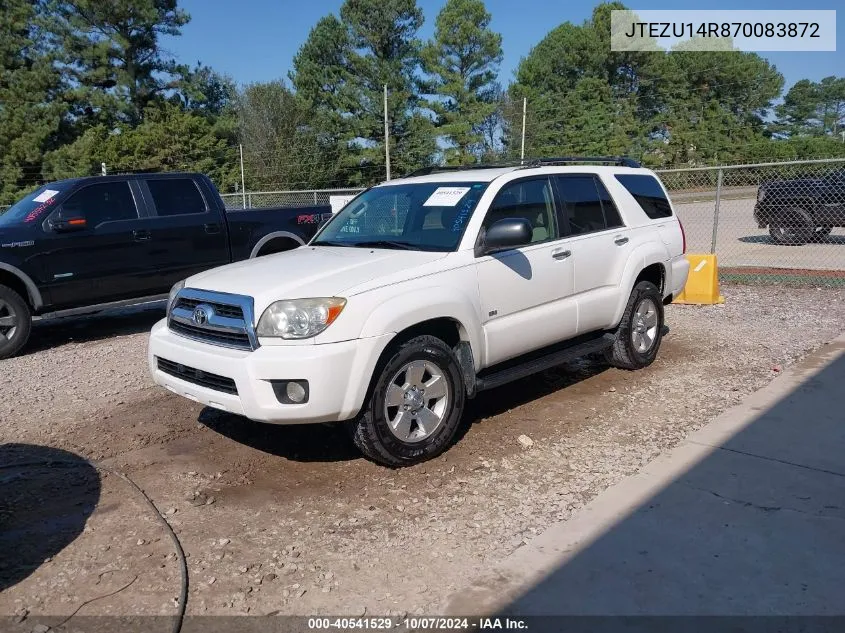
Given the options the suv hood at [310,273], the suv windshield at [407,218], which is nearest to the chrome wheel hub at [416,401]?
the suv hood at [310,273]

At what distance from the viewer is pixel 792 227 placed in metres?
15.7

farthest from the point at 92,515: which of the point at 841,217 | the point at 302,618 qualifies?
the point at 841,217

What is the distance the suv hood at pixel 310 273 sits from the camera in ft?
13.3

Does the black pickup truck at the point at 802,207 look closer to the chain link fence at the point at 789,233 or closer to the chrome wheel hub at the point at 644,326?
the chain link fence at the point at 789,233

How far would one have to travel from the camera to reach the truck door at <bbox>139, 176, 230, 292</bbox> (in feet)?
27.2

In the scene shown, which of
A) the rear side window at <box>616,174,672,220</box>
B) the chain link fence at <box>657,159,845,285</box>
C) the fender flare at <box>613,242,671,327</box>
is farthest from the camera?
the chain link fence at <box>657,159,845,285</box>

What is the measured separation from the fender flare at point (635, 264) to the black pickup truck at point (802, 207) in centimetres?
1082

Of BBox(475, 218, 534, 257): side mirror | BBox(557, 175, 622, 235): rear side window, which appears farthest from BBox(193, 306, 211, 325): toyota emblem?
BBox(557, 175, 622, 235): rear side window

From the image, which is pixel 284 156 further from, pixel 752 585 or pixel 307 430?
pixel 752 585

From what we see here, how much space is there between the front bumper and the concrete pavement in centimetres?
126

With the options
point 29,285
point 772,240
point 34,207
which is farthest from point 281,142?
point 29,285

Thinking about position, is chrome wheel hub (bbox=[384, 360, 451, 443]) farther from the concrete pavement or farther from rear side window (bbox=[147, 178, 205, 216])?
rear side window (bbox=[147, 178, 205, 216])

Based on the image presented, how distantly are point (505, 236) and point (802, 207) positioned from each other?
13.4 meters

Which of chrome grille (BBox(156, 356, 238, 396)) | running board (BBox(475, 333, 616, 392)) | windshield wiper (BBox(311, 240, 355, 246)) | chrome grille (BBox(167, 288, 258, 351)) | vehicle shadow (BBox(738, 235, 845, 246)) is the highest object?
windshield wiper (BBox(311, 240, 355, 246))
